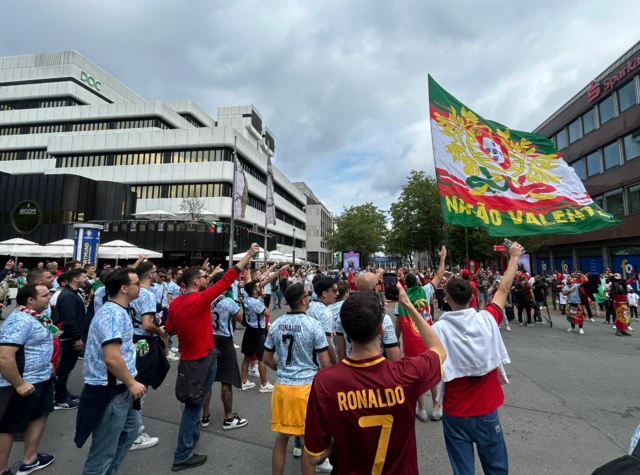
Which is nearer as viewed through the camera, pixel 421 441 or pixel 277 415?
pixel 277 415

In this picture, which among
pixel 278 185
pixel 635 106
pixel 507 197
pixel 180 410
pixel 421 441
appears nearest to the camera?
pixel 421 441

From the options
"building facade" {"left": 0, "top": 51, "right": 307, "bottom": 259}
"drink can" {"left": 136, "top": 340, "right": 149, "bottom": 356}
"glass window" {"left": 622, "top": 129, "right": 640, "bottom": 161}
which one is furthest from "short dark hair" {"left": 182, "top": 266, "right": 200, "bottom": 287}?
"building facade" {"left": 0, "top": 51, "right": 307, "bottom": 259}

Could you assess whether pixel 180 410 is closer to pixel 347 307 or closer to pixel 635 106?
pixel 347 307

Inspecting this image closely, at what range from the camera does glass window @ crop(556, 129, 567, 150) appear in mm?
29686

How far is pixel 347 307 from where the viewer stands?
1871 mm

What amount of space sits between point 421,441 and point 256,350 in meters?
3.18

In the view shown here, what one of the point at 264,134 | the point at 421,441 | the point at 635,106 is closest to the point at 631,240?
the point at 635,106

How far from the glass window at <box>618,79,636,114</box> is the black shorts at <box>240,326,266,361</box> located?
92.8ft

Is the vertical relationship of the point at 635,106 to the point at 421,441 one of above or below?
above

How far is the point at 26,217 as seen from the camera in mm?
33656

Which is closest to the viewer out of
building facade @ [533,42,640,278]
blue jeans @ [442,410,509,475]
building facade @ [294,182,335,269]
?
blue jeans @ [442,410,509,475]

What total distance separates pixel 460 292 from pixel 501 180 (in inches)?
147

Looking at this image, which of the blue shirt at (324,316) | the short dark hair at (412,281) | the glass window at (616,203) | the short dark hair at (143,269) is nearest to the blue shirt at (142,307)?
the short dark hair at (143,269)

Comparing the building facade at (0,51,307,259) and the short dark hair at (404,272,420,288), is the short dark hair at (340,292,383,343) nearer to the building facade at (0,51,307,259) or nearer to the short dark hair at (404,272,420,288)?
the short dark hair at (404,272,420,288)
